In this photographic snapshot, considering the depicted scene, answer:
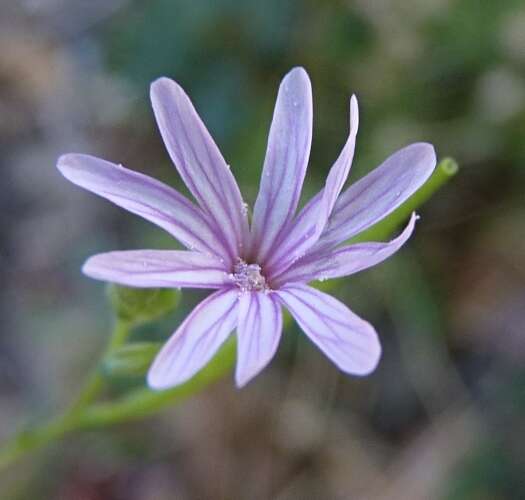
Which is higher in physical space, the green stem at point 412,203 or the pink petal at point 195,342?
the green stem at point 412,203

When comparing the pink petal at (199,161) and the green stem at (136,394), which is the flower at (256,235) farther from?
the green stem at (136,394)

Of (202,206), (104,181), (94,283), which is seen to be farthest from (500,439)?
(104,181)

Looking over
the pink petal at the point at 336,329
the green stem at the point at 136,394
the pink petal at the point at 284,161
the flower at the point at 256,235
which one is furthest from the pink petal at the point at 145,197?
the green stem at the point at 136,394

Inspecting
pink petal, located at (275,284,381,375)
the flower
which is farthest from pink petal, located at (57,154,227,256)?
pink petal, located at (275,284,381,375)

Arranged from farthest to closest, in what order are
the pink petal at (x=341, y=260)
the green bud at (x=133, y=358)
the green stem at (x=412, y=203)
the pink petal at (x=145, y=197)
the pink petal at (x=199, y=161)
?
the green bud at (x=133, y=358) → the green stem at (x=412, y=203) → the pink petal at (x=199, y=161) → the pink petal at (x=145, y=197) → the pink petal at (x=341, y=260)

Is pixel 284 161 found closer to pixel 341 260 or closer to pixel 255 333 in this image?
pixel 341 260

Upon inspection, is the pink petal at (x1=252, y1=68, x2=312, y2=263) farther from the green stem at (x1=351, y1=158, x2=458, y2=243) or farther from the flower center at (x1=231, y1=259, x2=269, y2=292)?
the green stem at (x1=351, y1=158, x2=458, y2=243)

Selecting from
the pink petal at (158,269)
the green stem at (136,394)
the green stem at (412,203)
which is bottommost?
the green stem at (136,394)

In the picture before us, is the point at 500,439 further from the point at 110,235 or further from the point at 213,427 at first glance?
the point at 110,235

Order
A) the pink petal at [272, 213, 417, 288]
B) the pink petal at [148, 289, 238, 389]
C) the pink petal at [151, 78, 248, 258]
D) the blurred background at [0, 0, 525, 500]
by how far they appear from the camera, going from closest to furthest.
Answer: the pink petal at [148, 289, 238, 389]
the pink petal at [272, 213, 417, 288]
the pink petal at [151, 78, 248, 258]
the blurred background at [0, 0, 525, 500]
